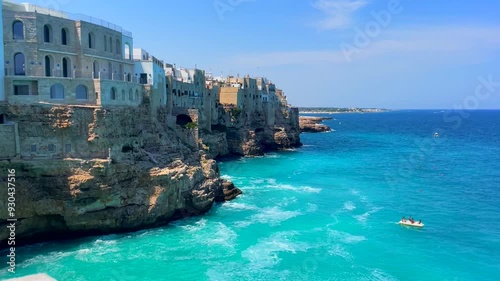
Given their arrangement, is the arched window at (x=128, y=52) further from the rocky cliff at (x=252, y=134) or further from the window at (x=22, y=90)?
the rocky cliff at (x=252, y=134)

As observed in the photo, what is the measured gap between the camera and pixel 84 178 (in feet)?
93.1

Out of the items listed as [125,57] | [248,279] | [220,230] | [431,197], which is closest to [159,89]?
[125,57]

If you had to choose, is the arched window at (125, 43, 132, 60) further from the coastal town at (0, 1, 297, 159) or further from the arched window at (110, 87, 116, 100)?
the arched window at (110, 87, 116, 100)

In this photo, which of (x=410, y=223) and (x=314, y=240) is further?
(x=410, y=223)

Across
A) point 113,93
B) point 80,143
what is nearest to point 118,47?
point 113,93

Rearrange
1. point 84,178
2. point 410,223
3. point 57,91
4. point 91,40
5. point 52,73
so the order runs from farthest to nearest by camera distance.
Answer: point 91,40
point 410,223
point 52,73
point 57,91
point 84,178

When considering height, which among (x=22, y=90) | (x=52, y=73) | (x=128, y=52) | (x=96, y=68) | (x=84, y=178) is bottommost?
(x=84, y=178)

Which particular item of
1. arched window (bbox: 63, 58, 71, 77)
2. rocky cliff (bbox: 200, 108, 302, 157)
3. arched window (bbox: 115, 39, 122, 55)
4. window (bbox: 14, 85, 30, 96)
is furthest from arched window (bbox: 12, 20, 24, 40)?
rocky cliff (bbox: 200, 108, 302, 157)

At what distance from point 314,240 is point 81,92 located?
2069cm

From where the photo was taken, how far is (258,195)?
42.7m

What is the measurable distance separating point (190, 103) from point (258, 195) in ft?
67.3

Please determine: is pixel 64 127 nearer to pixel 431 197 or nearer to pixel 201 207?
pixel 201 207

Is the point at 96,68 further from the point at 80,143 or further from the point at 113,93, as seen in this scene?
the point at 80,143

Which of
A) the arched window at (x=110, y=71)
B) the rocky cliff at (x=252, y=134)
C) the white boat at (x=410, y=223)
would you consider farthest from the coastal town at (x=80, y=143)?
the rocky cliff at (x=252, y=134)
